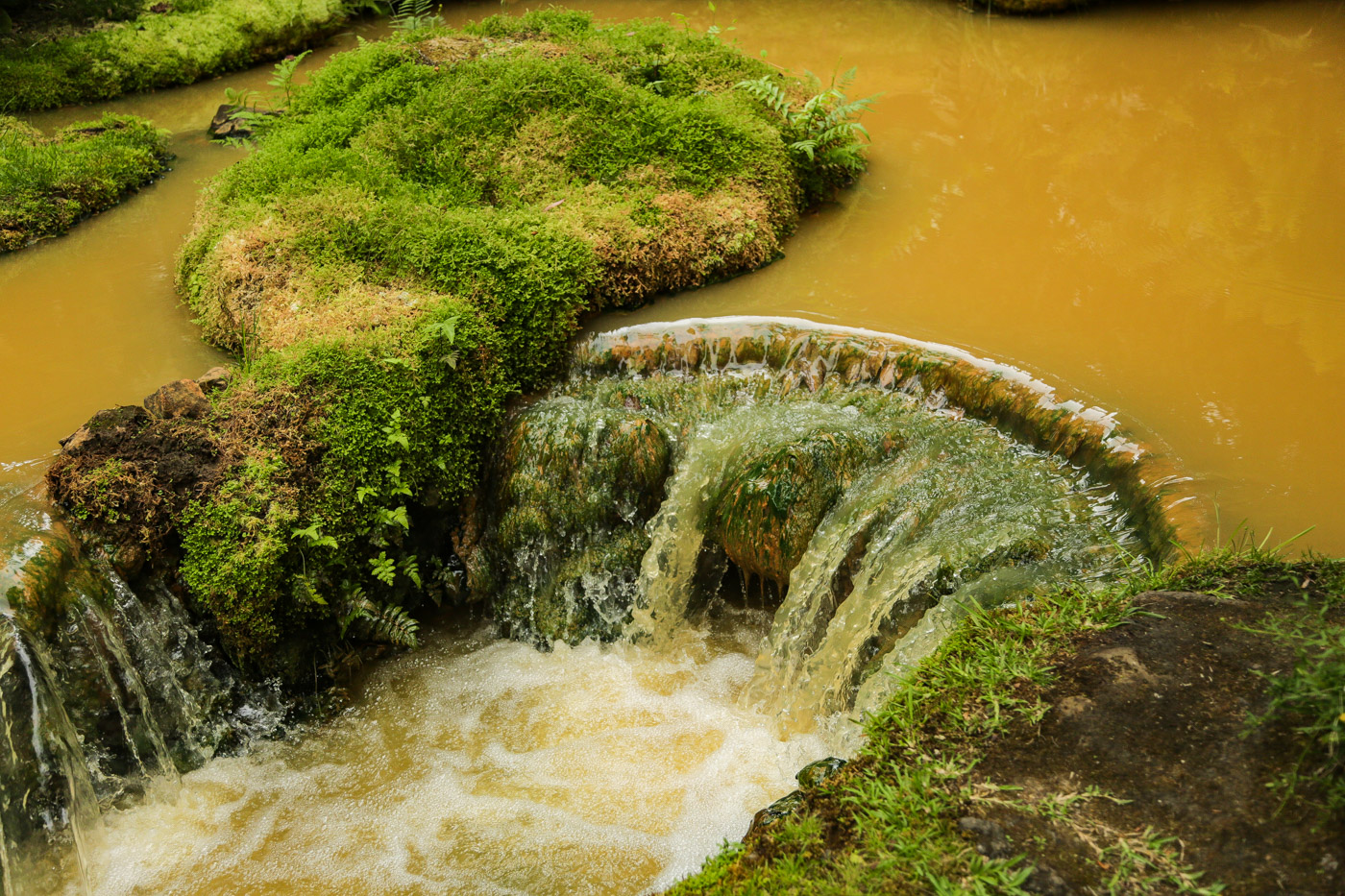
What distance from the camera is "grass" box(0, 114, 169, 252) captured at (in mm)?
7695

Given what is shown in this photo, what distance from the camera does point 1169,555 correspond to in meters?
4.10

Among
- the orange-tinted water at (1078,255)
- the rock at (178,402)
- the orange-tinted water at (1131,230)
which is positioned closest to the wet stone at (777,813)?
the orange-tinted water at (1131,230)

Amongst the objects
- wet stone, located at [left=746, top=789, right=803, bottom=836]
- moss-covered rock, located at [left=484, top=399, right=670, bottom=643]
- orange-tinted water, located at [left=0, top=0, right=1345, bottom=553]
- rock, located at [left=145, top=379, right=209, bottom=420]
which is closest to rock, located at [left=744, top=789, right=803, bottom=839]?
wet stone, located at [left=746, top=789, right=803, bottom=836]

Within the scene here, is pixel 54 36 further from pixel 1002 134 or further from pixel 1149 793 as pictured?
pixel 1149 793

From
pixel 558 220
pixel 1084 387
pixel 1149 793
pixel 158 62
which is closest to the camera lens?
pixel 1149 793

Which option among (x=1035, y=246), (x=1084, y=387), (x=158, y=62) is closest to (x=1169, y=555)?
(x=1084, y=387)

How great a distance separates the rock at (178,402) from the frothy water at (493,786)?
176cm

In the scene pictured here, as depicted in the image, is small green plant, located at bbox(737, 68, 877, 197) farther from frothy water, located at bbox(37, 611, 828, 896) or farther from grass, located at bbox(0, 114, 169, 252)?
grass, located at bbox(0, 114, 169, 252)

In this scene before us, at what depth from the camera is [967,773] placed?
2.95 m

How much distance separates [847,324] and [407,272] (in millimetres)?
2807

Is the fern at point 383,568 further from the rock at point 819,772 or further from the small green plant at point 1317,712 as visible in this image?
the small green plant at point 1317,712

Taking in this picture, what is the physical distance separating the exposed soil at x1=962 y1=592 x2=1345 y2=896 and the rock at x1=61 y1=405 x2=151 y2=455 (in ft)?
14.3

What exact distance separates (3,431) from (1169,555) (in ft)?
20.5

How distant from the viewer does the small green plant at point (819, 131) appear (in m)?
7.27
